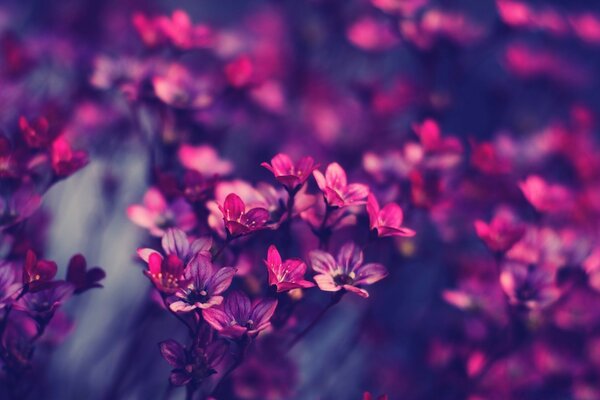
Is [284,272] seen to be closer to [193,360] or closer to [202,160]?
[193,360]

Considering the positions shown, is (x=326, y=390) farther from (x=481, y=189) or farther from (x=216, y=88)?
(x=216, y=88)

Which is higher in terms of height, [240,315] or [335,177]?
[335,177]

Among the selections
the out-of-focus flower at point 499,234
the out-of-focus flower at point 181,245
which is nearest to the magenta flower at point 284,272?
the out-of-focus flower at point 181,245

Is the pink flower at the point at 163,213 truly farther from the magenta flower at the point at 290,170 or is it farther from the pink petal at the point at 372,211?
the pink petal at the point at 372,211

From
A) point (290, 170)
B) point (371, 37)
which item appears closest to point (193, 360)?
point (290, 170)

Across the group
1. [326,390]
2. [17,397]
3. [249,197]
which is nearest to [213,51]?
[249,197]

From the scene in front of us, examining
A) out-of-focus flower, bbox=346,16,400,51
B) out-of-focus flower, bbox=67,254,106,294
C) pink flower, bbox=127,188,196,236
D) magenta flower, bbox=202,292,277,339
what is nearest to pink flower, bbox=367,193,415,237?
magenta flower, bbox=202,292,277,339

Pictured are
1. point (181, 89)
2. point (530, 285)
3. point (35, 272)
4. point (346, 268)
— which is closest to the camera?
point (35, 272)
